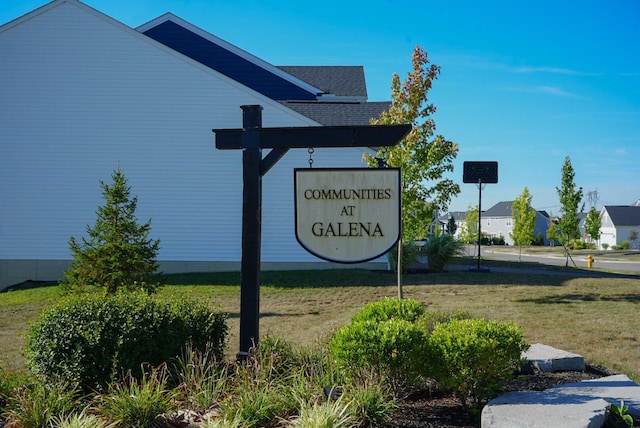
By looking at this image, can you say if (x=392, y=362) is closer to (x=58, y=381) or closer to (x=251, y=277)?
(x=251, y=277)

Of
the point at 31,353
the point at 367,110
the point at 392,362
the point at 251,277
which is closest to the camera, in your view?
the point at 392,362

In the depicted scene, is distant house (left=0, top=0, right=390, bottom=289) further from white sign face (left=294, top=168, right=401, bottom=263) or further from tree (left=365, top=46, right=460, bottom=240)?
white sign face (left=294, top=168, right=401, bottom=263)

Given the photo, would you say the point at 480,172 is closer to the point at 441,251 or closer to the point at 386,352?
the point at 441,251

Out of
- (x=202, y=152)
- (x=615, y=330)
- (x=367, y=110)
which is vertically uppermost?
(x=367, y=110)

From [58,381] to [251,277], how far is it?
2171 millimetres

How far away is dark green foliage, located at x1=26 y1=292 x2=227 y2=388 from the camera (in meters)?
5.93

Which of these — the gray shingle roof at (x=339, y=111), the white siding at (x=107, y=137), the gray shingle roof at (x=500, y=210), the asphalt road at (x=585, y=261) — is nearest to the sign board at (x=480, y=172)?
the gray shingle roof at (x=339, y=111)

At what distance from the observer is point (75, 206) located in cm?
2108

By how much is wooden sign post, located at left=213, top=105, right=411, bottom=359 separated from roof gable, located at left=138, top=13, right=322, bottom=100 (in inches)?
820

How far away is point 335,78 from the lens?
100 feet

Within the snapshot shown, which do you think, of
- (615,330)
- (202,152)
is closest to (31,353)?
(615,330)

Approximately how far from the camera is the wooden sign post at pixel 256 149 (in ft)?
22.0

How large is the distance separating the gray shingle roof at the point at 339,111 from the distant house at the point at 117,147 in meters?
2.19

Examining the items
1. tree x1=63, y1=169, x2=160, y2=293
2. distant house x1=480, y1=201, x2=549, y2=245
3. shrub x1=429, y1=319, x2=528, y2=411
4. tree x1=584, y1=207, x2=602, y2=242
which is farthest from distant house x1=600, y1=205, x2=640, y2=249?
shrub x1=429, y1=319, x2=528, y2=411
